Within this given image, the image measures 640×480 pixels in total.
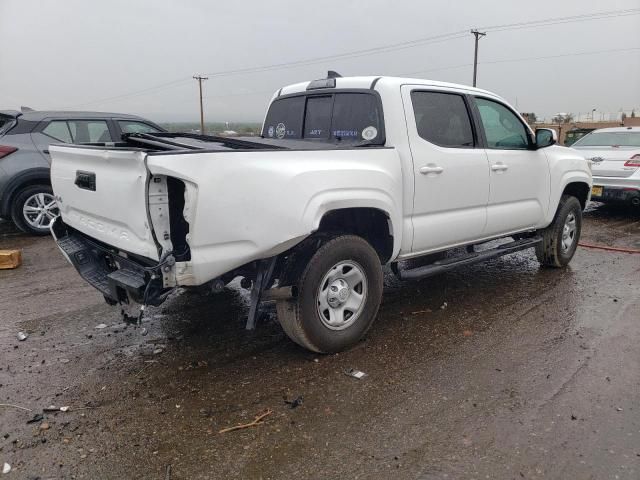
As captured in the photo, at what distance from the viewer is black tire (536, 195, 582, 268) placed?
5.91 m

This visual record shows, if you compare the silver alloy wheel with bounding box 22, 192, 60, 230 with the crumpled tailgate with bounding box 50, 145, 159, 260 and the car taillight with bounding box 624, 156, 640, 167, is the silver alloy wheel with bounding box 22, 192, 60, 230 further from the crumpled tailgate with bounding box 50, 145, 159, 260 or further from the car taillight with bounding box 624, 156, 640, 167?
the car taillight with bounding box 624, 156, 640, 167

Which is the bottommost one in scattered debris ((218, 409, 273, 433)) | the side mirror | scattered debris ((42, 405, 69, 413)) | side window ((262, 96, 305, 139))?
scattered debris ((218, 409, 273, 433))

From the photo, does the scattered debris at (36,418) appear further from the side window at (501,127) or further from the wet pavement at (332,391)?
the side window at (501,127)

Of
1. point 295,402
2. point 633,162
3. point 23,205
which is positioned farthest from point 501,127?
point 23,205

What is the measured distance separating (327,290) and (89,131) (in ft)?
20.2

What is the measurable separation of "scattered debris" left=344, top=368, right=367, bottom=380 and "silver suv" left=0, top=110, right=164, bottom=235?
211 inches

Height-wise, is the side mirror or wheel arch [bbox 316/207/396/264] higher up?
the side mirror

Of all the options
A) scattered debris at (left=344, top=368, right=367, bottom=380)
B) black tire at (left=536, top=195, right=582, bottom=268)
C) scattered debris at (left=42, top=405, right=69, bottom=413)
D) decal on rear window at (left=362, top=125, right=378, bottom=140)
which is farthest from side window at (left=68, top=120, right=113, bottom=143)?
black tire at (left=536, top=195, right=582, bottom=268)

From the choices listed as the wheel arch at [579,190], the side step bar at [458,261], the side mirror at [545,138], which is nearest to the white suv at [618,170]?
the wheel arch at [579,190]

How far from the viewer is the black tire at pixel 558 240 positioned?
591cm

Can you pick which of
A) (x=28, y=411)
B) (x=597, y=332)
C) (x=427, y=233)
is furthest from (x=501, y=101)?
(x=28, y=411)

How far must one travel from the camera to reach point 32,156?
24.7ft

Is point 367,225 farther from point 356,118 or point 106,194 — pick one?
point 106,194

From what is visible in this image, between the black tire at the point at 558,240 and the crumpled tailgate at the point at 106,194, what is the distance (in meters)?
4.60
